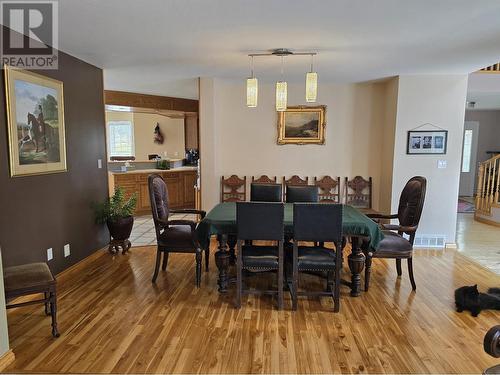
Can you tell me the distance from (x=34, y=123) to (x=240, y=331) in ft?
8.58

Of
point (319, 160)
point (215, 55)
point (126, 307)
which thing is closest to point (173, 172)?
point (319, 160)

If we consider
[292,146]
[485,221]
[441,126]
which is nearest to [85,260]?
[292,146]

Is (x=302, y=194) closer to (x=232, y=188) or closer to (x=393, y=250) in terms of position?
(x=393, y=250)

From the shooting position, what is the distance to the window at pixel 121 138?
32.6ft

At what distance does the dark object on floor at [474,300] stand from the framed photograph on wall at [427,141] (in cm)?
208

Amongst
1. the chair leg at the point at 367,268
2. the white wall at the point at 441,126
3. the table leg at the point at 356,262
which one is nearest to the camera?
the table leg at the point at 356,262

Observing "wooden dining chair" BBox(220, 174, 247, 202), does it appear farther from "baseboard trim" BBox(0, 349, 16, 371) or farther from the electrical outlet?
"baseboard trim" BBox(0, 349, 16, 371)

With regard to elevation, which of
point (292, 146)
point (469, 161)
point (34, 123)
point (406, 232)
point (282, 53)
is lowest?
point (406, 232)

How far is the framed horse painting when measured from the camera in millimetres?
2793

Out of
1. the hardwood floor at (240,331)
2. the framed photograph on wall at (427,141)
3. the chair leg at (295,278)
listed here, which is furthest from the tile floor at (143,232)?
the framed photograph on wall at (427,141)

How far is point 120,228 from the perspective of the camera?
426 cm

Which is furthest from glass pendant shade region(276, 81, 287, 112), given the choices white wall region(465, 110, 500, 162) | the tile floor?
white wall region(465, 110, 500, 162)

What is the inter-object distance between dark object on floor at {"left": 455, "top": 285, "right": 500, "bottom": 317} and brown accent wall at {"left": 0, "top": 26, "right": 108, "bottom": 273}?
12.8ft

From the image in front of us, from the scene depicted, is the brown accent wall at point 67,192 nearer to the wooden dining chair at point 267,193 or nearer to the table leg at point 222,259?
the table leg at point 222,259
